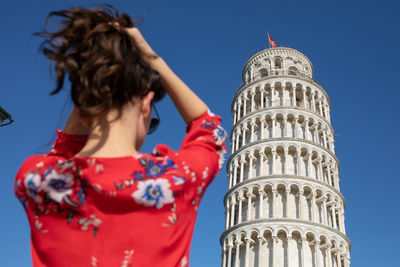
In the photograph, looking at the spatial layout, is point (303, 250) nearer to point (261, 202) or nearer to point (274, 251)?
point (274, 251)

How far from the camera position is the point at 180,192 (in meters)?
0.96

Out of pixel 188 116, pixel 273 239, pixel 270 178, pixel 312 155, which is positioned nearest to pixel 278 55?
pixel 312 155

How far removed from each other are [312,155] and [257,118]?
4650 millimetres

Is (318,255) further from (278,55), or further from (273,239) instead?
(278,55)

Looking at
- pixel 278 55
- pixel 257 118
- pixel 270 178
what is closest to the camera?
pixel 270 178

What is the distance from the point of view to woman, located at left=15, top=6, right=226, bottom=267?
89 cm

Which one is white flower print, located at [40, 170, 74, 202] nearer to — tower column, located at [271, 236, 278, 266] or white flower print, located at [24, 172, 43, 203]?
white flower print, located at [24, 172, 43, 203]

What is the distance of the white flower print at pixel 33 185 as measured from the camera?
931 mm

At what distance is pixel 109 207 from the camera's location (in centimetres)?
90

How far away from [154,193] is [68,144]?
1.62 ft

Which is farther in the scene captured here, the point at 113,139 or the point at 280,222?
the point at 280,222

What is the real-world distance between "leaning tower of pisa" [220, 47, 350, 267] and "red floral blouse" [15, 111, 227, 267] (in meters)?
20.9

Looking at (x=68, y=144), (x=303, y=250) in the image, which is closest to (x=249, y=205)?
(x=303, y=250)

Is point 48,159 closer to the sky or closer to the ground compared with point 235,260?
closer to the ground
